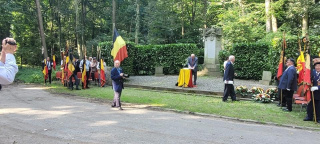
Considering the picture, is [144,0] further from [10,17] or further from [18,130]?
[18,130]

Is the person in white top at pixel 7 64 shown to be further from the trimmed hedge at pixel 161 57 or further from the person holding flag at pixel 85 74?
the trimmed hedge at pixel 161 57

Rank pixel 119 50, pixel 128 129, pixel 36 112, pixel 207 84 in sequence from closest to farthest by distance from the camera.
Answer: pixel 128 129 < pixel 36 112 < pixel 119 50 < pixel 207 84

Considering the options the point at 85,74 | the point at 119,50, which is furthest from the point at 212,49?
the point at 85,74

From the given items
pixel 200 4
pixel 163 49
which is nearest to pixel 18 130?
pixel 163 49

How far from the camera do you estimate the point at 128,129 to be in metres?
6.36

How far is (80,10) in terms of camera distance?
36.9 metres

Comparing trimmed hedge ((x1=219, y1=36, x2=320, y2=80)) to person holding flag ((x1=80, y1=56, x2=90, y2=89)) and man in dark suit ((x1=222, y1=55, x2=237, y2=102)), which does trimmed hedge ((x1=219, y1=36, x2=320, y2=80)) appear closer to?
man in dark suit ((x1=222, y1=55, x2=237, y2=102))

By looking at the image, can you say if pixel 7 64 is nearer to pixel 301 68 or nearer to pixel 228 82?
pixel 228 82

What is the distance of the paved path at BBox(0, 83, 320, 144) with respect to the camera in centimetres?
554

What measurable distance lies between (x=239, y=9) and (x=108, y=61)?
1502cm

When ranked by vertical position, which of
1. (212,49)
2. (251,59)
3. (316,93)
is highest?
(212,49)

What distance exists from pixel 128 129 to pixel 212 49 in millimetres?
14668

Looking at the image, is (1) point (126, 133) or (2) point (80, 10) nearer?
(1) point (126, 133)

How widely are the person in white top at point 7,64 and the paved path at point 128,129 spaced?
2.58m
